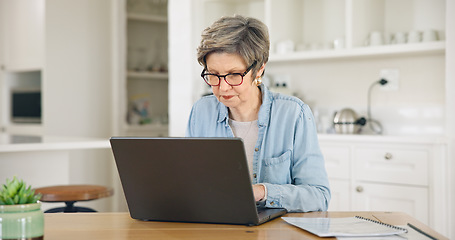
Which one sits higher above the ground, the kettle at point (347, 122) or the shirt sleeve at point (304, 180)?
the kettle at point (347, 122)

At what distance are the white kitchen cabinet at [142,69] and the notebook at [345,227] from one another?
3892mm

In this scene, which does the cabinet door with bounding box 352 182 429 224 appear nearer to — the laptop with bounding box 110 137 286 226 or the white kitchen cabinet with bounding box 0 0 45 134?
the laptop with bounding box 110 137 286 226

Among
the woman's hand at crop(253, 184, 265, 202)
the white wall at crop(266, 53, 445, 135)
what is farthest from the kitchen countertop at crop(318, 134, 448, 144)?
the woman's hand at crop(253, 184, 265, 202)

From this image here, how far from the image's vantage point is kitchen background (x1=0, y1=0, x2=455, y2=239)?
10.1 ft

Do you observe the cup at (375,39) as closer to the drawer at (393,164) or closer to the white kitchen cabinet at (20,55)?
the drawer at (393,164)

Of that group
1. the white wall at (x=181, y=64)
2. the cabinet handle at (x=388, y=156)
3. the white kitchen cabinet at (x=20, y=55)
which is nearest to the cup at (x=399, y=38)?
the cabinet handle at (x=388, y=156)

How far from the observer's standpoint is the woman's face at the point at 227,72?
5.33 feet

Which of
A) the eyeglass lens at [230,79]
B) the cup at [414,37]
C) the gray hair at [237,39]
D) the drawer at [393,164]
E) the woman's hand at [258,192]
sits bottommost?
the drawer at [393,164]

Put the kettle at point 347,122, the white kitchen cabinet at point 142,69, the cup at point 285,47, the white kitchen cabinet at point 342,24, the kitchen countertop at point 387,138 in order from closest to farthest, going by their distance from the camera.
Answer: the kitchen countertop at point 387,138, the white kitchen cabinet at point 342,24, the kettle at point 347,122, the cup at point 285,47, the white kitchen cabinet at point 142,69

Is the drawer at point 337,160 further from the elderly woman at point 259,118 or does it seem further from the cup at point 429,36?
the elderly woman at point 259,118

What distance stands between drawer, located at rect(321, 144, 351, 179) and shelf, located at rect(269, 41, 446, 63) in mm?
603

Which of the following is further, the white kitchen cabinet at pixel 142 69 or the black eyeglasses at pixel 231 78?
the white kitchen cabinet at pixel 142 69

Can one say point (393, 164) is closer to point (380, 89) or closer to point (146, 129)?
point (380, 89)

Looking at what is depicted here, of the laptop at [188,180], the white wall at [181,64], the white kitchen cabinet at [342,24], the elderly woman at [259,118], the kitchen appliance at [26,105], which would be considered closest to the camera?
the laptop at [188,180]
